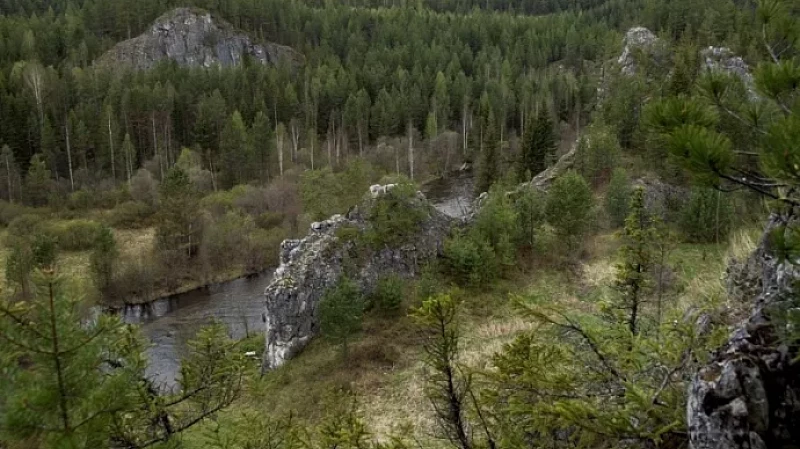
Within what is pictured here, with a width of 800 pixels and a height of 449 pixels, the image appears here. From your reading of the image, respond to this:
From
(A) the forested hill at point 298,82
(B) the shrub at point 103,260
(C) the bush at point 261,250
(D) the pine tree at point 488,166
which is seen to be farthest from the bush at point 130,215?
(D) the pine tree at point 488,166

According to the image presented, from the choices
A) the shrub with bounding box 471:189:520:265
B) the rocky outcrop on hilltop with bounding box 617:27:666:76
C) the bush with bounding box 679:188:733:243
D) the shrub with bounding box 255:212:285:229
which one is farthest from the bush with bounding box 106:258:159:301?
the rocky outcrop on hilltop with bounding box 617:27:666:76

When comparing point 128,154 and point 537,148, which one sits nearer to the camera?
point 537,148

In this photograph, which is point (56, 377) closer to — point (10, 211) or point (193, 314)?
point (193, 314)

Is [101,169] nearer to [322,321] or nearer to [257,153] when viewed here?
[257,153]

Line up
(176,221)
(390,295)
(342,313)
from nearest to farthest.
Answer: (342,313)
(390,295)
(176,221)

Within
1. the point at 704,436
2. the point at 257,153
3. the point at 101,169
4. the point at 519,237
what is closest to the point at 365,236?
the point at 519,237

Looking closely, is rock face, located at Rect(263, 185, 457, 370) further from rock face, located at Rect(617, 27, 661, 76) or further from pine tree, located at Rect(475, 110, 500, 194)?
rock face, located at Rect(617, 27, 661, 76)

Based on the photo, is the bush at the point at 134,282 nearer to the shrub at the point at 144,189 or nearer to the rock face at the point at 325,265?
the shrub at the point at 144,189

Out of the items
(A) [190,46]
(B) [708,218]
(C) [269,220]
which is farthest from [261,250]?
(A) [190,46]
